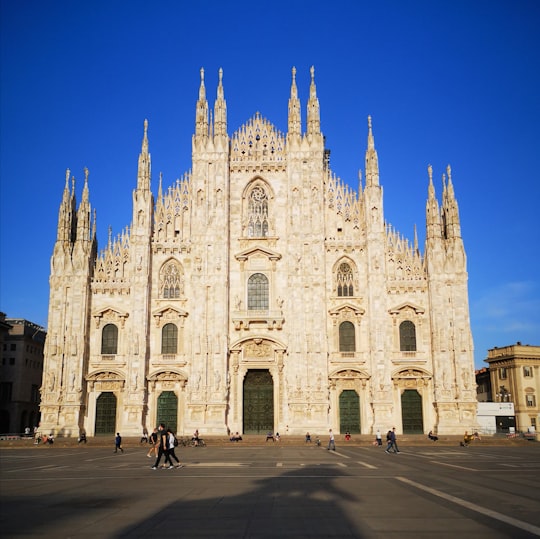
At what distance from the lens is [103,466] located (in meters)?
23.1

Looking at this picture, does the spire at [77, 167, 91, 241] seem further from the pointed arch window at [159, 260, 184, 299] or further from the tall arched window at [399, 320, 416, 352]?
the tall arched window at [399, 320, 416, 352]

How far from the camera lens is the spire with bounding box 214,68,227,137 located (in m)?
47.7

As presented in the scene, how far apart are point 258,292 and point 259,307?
1.12 metres

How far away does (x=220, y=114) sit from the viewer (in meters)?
48.0

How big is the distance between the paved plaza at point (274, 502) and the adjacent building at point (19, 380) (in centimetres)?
5032

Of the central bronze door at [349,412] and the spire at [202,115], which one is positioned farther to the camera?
the spire at [202,115]

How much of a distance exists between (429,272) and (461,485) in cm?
3011

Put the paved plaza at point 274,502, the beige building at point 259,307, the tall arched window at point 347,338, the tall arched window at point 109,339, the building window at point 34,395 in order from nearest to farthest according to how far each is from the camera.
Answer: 1. the paved plaza at point 274,502
2. the beige building at point 259,307
3. the tall arched window at point 347,338
4. the tall arched window at point 109,339
5. the building window at point 34,395

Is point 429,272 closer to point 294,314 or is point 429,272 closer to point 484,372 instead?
point 294,314

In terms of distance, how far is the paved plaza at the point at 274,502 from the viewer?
10.1 meters

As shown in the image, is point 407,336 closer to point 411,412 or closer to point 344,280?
point 411,412

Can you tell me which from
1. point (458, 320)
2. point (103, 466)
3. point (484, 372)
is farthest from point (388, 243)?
point (484, 372)

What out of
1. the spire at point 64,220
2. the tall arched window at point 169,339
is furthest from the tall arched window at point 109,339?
the spire at point 64,220

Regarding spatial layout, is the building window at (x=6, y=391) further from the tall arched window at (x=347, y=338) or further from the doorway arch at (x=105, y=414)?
the tall arched window at (x=347, y=338)
